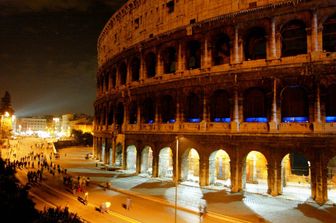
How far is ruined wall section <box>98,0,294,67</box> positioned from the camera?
21.3m

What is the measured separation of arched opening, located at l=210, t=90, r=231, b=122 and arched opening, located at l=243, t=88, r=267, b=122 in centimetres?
138

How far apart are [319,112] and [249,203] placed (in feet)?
22.9

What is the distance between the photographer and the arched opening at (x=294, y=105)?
18.6 m

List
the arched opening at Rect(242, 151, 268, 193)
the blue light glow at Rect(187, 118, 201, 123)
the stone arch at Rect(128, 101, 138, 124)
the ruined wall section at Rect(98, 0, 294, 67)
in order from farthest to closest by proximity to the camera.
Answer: the stone arch at Rect(128, 101, 138, 124) < the blue light glow at Rect(187, 118, 201, 123) < the arched opening at Rect(242, 151, 268, 193) < the ruined wall section at Rect(98, 0, 294, 67)

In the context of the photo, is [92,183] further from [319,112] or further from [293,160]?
[319,112]

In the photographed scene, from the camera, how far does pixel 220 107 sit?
21750 mm

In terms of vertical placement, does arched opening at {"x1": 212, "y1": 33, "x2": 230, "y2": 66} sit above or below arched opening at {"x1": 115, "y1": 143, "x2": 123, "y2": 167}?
above

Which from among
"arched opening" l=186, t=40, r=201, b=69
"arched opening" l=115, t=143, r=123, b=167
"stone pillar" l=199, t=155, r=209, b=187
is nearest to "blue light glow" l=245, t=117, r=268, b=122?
"stone pillar" l=199, t=155, r=209, b=187

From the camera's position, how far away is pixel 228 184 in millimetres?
21797

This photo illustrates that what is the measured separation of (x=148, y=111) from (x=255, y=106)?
10.8 m

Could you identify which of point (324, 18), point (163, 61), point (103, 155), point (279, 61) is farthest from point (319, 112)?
point (103, 155)

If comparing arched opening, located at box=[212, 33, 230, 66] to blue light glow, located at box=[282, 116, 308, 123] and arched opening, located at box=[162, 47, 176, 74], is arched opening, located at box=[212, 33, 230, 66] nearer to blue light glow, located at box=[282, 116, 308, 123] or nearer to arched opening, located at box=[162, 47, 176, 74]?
arched opening, located at box=[162, 47, 176, 74]

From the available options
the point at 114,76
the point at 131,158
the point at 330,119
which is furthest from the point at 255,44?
the point at 114,76

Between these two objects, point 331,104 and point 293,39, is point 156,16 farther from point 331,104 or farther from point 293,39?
point 331,104
